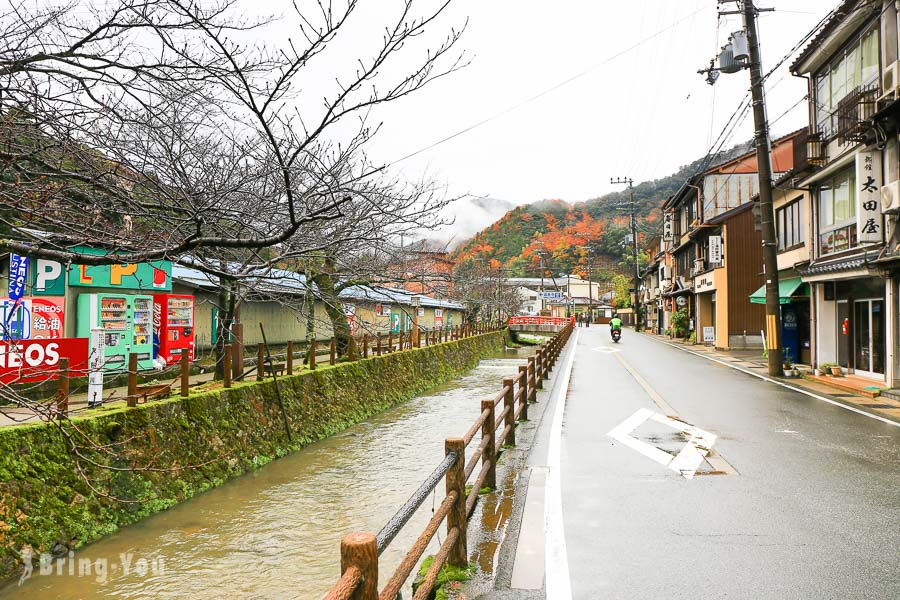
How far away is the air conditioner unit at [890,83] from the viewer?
43.9 feet

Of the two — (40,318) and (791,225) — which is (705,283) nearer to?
(791,225)

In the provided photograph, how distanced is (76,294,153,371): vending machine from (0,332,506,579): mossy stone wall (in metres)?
4.38

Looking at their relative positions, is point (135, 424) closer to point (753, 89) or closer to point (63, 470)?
point (63, 470)

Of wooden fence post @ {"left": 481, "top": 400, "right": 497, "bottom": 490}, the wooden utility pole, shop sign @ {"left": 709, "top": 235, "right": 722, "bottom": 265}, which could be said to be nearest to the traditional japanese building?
the wooden utility pole

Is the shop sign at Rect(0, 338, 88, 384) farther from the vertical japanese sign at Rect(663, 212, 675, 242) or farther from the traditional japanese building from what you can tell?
the vertical japanese sign at Rect(663, 212, 675, 242)

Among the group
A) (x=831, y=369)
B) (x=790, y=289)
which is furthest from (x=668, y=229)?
(x=831, y=369)

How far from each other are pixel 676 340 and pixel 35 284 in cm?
3659

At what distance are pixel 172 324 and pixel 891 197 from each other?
18.0 meters

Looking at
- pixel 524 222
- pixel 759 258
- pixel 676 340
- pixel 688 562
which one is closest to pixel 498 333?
pixel 676 340

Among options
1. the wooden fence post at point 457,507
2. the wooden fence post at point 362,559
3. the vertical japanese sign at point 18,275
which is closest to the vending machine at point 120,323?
the vertical japanese sign at point 18,275

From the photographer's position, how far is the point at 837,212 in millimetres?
17438

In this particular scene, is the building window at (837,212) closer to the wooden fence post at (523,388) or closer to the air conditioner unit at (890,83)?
the air conditioner unit at (890,83)

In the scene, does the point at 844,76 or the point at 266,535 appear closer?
the point at 266,535

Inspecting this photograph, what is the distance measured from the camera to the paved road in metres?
4.27
